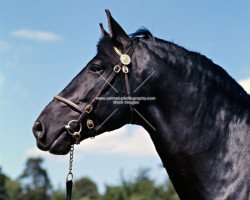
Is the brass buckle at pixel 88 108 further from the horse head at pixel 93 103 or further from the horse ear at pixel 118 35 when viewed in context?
the horse ear at pixel 118 35

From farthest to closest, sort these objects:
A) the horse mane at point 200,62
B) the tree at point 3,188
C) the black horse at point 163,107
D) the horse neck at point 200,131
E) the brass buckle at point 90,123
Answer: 1. the tree at point 3,188
2. the brass buckle at point 90,123
3. the horse mane at point 200,62
4. the black horse at point 163,107
5. the horse neck at point 200,131

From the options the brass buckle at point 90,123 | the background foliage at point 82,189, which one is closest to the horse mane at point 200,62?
the brass buckle at point 90,123

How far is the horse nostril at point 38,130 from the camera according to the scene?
479 cm

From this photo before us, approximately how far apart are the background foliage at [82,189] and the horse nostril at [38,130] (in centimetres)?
5105

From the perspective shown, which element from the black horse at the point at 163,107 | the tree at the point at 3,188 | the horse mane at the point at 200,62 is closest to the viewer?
the black horse at the point at 163,107

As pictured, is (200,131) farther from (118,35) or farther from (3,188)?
(3,188)

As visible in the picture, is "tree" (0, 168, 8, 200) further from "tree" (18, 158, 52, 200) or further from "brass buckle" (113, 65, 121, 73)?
"brass buckle" (113, 65, 121, 73)

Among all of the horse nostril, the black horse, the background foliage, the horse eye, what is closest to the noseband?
the black horse

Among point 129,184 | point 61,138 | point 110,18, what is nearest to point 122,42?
point 110,18

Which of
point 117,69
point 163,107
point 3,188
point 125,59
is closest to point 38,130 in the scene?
point 117,69

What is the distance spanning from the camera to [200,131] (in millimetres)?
4625

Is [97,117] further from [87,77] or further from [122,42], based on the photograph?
[122,42]

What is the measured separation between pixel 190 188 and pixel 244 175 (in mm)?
519

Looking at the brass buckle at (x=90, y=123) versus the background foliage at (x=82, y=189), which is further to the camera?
the background foliage at (x=82, y=189)
